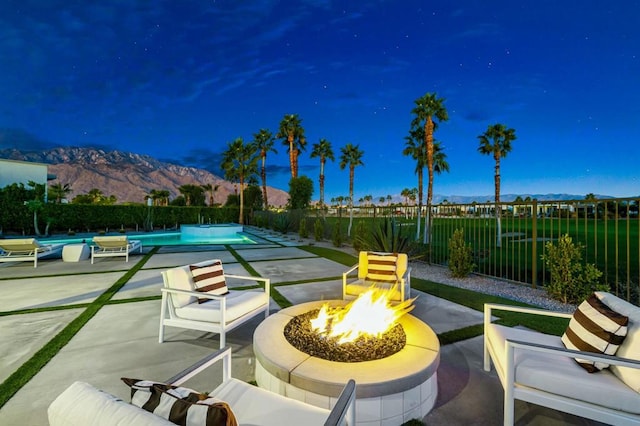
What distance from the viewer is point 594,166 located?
19359 mm

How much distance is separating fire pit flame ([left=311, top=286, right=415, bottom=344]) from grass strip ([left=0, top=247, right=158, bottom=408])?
2.50 metres

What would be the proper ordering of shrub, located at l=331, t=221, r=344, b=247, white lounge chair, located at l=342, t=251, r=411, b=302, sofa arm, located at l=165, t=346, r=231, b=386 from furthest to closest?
shrub, located at l=331, t=221, r=344, b=247, white lounge chair, located at l=342, t=251, r=411, b=302, sofa arm, located at l=165, t=346, r=231, b=386

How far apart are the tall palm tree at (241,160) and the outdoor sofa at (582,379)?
27841 millimetres

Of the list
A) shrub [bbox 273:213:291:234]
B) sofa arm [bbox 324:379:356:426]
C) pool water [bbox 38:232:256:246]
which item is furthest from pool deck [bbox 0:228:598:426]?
shrub [bbox 273:213:291:234]

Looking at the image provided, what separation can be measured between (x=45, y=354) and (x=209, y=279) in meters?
1.68

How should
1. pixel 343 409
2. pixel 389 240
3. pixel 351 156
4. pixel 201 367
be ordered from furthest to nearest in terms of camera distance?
1. pixel 351 156
2. pixel 389 240
3. pixel 201 367
4. pixel 343 409

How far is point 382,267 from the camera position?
4.46 metres

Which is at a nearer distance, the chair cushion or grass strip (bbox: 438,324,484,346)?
grass strip (bbox: 438,324,484,346)

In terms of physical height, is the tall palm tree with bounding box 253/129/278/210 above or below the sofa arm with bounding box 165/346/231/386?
above

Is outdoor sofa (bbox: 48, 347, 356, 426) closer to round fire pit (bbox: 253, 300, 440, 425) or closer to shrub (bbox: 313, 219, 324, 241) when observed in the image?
round fire pit (bbox: 253, 300, 440, 425)

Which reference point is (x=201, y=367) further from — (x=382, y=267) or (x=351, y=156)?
(x=351, y=156)

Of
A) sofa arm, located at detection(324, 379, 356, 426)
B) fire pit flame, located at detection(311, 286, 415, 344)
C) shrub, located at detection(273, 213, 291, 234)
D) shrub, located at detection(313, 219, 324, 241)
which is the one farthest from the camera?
shrub, located at detection(273, 213, 291, 234)

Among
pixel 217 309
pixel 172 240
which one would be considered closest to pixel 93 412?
pixel 217 309

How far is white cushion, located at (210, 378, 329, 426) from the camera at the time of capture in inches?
53.6
